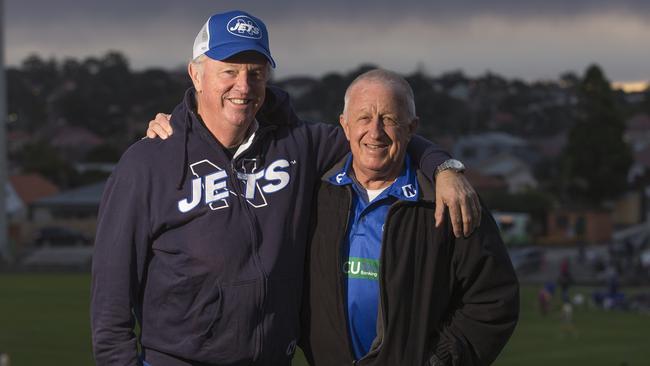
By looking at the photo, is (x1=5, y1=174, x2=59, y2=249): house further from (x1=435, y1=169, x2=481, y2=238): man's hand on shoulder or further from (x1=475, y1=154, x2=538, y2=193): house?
(x1=435, y1=169, x2=481, y2=238): man's hand on shoulder

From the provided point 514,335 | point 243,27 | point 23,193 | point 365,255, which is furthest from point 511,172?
point 243,27

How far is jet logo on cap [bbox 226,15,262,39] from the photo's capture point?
15.9 feet

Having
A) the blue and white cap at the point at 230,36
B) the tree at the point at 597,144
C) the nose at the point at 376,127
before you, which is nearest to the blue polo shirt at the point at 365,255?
the nose at the point at 376,127

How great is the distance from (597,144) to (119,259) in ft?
232

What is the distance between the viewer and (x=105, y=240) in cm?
477

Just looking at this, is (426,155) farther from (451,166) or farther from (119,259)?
(119,259)

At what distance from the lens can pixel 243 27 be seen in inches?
192

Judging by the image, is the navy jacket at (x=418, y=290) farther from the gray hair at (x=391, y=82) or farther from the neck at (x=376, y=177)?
the gray hair at (x=391, y=82)

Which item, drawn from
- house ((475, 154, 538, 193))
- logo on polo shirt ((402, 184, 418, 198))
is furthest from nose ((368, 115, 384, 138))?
house ((475, 154, 538, 193))

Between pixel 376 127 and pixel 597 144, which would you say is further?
pixel 597 144

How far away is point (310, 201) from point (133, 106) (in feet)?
440

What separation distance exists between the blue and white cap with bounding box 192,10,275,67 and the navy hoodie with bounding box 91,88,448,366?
0.92ft

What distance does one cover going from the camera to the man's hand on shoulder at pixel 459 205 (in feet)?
15.9

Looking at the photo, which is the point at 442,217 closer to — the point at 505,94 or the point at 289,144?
the point at 289,144
